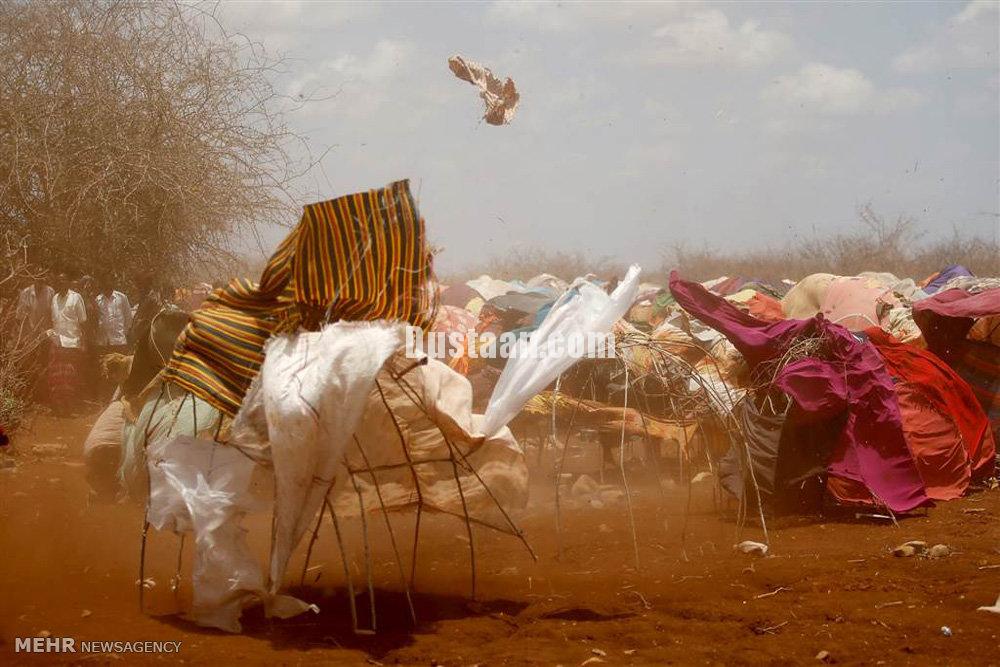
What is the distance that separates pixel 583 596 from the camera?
477 cm

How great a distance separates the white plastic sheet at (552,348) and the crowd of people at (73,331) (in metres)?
6.50

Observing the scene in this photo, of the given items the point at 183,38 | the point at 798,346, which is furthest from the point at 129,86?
the point at 798,346

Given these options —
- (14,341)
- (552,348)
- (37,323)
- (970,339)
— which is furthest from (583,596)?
(37,323)

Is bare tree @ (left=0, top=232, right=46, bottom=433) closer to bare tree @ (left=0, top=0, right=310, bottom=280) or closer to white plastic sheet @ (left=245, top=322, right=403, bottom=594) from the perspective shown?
bare tree @ (left=0, top=0, right=310, bottom=280)

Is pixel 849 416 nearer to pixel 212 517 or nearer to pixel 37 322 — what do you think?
pixel 212 517

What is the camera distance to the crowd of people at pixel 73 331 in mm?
10312

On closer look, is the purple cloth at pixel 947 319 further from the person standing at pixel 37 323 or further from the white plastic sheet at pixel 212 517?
the person standing at pixel 37 323

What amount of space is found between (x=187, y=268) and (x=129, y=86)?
2203 millimetres

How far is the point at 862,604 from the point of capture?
464 cm

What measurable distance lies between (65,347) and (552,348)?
292 inches

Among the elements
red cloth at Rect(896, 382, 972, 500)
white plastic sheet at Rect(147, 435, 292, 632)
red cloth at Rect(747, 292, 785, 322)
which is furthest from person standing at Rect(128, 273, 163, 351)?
red cloth at Rect(896, 382, 972, 500)

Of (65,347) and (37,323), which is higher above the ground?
(37,323)

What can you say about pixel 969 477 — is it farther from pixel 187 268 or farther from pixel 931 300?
pixel 187 268

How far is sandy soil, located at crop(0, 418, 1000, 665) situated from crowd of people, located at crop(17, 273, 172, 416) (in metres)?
3.97
